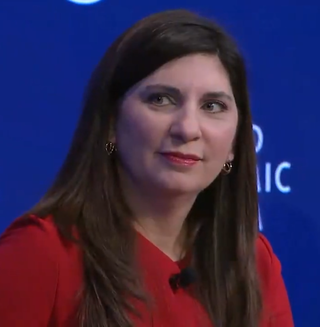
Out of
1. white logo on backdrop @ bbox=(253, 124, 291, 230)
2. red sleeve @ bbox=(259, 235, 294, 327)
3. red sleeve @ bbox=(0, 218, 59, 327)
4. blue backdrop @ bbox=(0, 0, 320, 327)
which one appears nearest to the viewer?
red sleeve @ bbox=(0, 218, 59, 327)

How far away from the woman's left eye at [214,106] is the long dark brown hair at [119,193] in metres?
0.06

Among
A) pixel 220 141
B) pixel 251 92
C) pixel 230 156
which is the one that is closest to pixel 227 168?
pixel 230 156

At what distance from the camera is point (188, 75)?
94 cm

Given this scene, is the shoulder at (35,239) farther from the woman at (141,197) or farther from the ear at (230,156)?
the ear at (230,156)

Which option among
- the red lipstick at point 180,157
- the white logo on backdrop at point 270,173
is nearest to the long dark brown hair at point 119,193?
the red lipstick at point 180,157

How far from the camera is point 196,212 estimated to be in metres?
1.14

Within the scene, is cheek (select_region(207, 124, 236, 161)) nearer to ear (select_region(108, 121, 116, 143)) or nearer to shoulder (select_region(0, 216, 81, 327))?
ear (select_region(108, 121, 116, 143))

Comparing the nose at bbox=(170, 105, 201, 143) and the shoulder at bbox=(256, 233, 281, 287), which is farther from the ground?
the nose at bbox=(170, 105, 201, 143)

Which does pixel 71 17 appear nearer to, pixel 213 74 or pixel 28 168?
pixel 28 168

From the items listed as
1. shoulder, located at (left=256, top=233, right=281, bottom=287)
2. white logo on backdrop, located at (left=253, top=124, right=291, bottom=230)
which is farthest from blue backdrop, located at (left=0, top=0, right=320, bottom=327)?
shoulder, located at (left=256, top=233, right=281, bottom=287)

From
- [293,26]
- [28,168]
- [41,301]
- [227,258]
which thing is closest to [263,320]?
[227,258]

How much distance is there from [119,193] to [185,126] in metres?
0.18

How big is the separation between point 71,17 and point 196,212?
1.62 feet

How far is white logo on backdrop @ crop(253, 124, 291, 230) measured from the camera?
139cm
